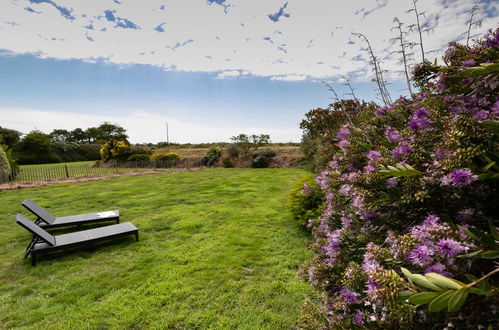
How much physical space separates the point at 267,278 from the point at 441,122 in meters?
Result: 3.32

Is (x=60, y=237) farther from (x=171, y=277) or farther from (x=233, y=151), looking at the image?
(x=233, y=151)

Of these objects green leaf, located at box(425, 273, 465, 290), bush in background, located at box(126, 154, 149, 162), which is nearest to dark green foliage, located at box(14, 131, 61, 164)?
bush in background, located at box(126, 154, 149, 162)

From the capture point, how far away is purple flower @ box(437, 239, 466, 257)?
3.12 ft

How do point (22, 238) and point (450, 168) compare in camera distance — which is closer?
point (450, 168)

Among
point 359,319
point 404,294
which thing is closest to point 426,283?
point 404,294

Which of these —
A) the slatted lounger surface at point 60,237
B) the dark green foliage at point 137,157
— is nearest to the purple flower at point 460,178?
the slatted lounger surface at point 60,237

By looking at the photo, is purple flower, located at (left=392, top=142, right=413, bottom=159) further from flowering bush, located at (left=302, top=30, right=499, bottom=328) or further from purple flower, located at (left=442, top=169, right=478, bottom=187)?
purple flower, located at (left=442, top=169, right=478, bottom=187)

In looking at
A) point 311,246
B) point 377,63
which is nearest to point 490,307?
point 311,246

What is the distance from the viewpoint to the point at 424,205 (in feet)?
4.42

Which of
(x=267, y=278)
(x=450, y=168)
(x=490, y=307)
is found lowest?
(x=267, y=278)

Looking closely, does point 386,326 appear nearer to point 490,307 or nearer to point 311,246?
point 490,307

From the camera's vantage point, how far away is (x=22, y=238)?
5.80 m

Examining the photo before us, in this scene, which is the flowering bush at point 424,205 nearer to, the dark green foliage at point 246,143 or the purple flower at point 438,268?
the purple flower at point 438,268

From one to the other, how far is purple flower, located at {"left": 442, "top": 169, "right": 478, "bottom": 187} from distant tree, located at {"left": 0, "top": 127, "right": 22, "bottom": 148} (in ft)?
140
